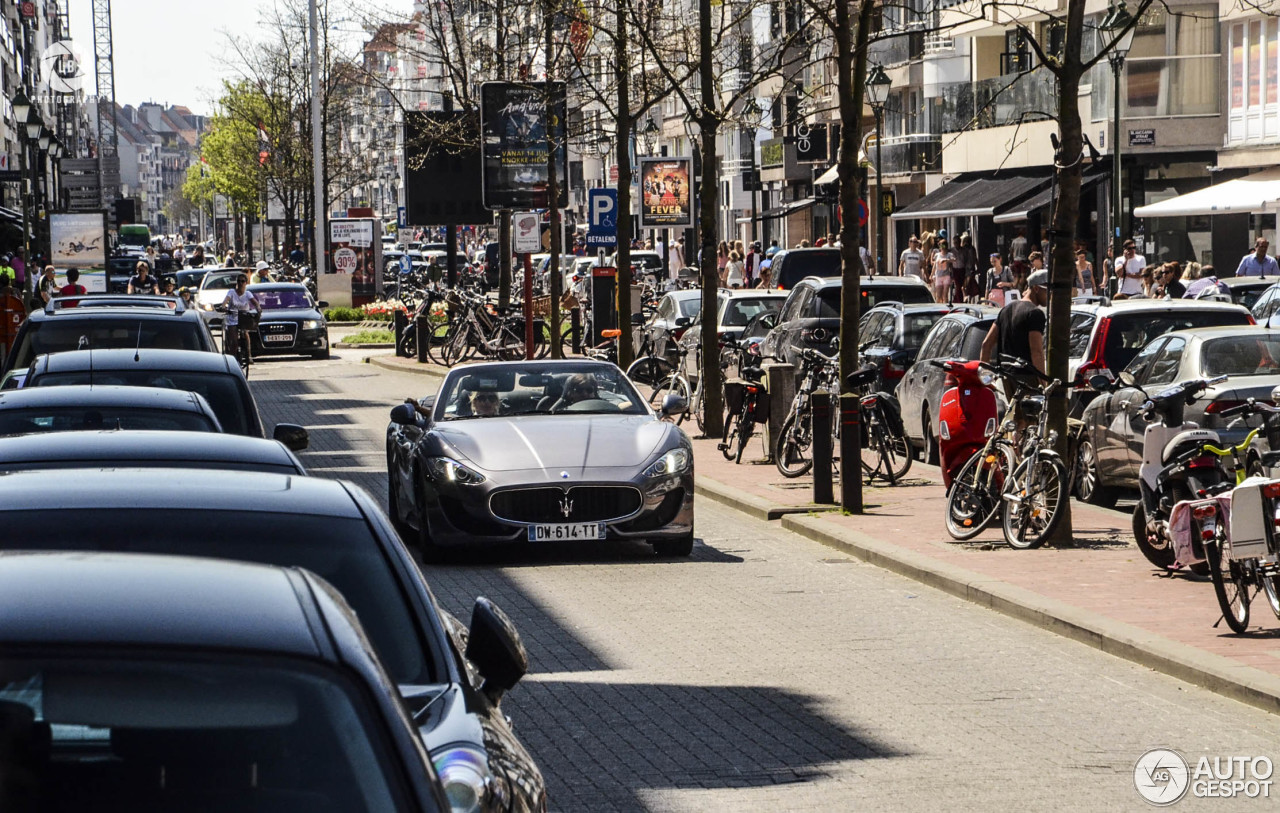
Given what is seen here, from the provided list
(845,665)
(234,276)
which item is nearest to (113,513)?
(845,665)

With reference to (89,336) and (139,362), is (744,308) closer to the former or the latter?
(89,336)

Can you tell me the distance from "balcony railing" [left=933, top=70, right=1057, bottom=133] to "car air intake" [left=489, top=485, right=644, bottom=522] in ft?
123

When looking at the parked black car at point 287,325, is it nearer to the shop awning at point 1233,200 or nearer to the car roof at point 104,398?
the shop awning at point 1233,200

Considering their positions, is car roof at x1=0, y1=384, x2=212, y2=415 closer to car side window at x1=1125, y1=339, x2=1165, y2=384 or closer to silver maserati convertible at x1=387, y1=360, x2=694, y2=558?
silver maserati convertible at x1=387, y1=360, x2=694, y2=558

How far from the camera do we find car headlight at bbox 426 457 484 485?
46.2 ft

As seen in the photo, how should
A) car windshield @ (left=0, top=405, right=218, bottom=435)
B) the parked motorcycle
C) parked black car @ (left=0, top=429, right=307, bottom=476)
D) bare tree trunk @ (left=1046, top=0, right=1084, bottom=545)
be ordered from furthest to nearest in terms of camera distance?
bare tree trunk @ (left=1046, top=0, right=1084, bottom=545) → the parked motorcycle → car windshield @ (left=0, top=405, right=218, bottom=435) → parked black car @ (left=0, top=429, right=307, bottom=476)

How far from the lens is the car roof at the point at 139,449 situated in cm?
647

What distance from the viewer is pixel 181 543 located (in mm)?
5020

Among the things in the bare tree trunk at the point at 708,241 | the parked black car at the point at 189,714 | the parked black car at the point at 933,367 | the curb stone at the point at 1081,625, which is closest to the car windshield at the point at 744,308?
the bare tree trunk at the point at 708,241

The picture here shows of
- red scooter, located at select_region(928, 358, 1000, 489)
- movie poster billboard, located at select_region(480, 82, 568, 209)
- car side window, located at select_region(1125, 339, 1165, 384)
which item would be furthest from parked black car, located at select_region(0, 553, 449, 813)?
movie poster billboard, located at select_region(480, 82, 568, 209)

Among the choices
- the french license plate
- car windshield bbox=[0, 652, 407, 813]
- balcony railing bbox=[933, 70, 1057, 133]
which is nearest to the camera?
car windshield bbox=[0, 652, 407, 813]

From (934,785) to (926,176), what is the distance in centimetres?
5887

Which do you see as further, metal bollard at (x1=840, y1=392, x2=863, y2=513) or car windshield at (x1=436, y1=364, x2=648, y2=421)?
metal bollard at (x1=840, y1=392, x2=863, y2=513)

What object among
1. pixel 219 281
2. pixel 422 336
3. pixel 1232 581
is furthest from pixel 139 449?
pixel 219 281
